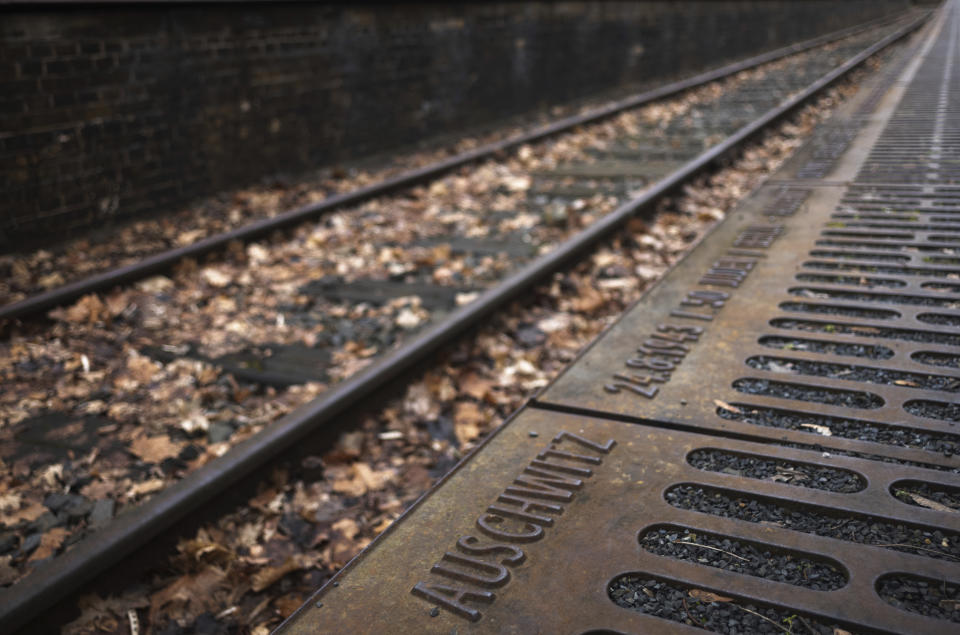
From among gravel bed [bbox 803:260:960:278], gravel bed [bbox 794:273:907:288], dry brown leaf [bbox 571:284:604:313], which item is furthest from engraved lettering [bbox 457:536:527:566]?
dry brown leaf [bbox 571:284:604:313]

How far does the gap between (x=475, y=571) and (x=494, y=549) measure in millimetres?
82

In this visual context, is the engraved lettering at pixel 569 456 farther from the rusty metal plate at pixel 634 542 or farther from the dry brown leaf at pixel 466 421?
the dry brown leaf at pixel 466 421

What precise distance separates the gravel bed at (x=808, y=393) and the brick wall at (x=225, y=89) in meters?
5.66

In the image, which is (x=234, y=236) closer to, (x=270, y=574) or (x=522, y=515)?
(x=270, y=574)

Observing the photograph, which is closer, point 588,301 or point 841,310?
point 841,310

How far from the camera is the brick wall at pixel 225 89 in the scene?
19.7ft

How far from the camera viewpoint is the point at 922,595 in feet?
5.14

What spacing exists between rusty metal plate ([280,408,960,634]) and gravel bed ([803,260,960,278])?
1.82m

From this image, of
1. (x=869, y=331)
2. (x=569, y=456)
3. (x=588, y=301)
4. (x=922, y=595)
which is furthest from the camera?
(x=588, y=301)

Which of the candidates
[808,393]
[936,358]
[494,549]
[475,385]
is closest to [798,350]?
[808,393]

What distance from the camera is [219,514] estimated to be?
259 centimetres

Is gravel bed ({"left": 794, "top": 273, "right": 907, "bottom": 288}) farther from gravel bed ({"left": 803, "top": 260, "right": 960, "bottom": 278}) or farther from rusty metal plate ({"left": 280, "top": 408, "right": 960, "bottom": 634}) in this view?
rusty metal plate ({"left": 280, "top": 408, "right": 960, "bottom": 634})

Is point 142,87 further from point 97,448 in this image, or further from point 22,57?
point 97,448

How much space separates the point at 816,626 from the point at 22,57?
650cm
